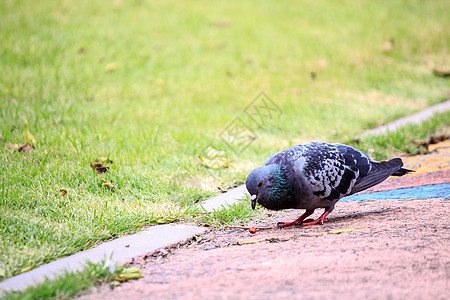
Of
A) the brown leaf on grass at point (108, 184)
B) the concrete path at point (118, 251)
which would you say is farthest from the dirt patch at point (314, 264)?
the brown leaf on grass at point (108, 184)

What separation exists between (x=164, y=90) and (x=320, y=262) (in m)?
5.22

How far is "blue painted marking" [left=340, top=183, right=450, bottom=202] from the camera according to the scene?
4.18m

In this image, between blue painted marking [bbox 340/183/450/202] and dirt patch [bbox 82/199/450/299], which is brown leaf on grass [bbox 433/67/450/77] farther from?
dirt patch [bbox 82/199/450/299]

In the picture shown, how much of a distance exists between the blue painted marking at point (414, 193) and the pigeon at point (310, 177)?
1.60ft

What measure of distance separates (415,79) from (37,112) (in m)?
6.44

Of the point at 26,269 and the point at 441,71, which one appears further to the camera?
the point at 441,71

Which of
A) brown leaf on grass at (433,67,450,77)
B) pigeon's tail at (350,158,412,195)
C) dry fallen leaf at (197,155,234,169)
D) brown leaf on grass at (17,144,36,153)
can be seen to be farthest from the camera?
brown leaf on grass at (433,67,450,77)

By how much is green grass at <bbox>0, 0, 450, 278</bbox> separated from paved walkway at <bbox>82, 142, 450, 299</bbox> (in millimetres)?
739

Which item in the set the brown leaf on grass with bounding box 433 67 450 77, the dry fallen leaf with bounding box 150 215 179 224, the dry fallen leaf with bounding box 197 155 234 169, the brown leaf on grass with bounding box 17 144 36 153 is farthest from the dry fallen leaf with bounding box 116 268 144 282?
the brown leaf on grass with bounding box 433 67 450 77

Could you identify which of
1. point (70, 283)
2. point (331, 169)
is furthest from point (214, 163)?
point (70, 283)

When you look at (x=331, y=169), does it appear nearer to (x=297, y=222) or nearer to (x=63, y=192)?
(x=297, y=222)

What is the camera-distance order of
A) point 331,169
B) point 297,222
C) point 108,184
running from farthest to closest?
point 108,184 → point 297,222 → point 331,169

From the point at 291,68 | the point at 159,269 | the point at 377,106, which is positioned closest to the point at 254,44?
the point at 291,68

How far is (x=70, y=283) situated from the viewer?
8.55 feet
